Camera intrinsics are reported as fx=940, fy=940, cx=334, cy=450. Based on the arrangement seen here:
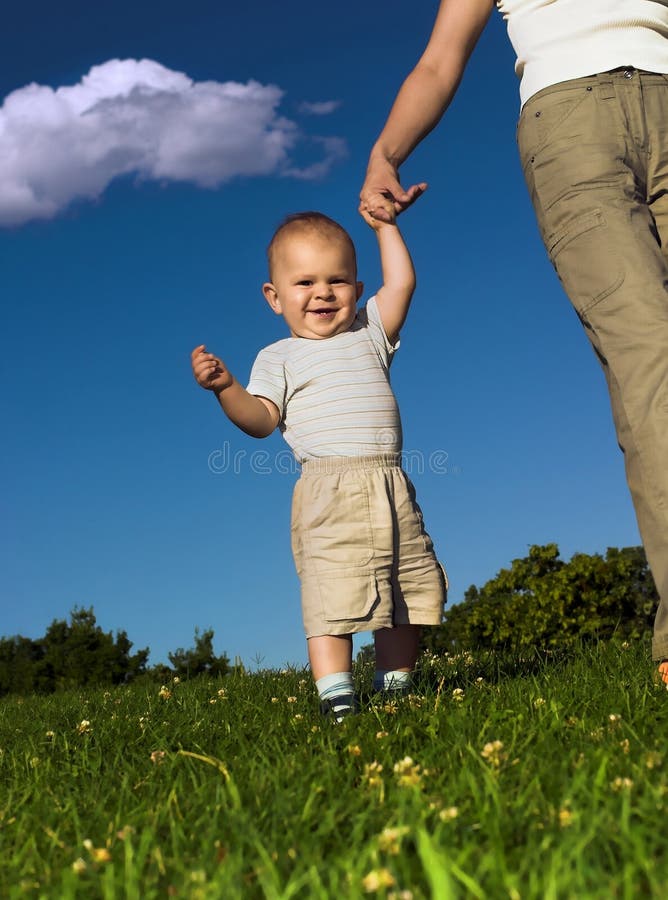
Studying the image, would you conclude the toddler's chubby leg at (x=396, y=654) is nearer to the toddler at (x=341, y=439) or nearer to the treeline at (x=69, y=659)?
the toddler at (x=341, y=439)

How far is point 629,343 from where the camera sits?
4562mm

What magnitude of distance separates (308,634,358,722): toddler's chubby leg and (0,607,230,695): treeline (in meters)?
11.4

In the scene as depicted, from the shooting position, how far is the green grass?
233cm

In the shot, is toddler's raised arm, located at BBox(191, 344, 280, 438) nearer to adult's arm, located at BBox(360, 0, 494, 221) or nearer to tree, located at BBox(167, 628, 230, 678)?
adult's arm, located at BBox(360, 0, 494, 221)

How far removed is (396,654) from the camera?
18.9 ft

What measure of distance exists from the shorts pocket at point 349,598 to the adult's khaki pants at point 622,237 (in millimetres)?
1543

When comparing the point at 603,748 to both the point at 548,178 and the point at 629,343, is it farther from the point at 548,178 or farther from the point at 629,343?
the point at 548,178

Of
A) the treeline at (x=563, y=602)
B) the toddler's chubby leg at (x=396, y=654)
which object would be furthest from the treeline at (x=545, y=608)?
the toddler's chubby leg at (x=396, y=654)

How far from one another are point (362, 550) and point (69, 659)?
13643 mm

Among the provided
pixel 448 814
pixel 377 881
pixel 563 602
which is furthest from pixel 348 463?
pixel 563 602

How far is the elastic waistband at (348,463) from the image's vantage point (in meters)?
5.61

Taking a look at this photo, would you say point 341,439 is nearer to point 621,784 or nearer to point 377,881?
point 621,784

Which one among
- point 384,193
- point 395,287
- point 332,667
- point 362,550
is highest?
point 384,193

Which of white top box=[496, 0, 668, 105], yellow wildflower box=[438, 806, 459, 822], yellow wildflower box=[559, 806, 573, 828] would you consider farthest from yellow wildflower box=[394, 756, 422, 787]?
white top box=[496, 0, 668, 105]
